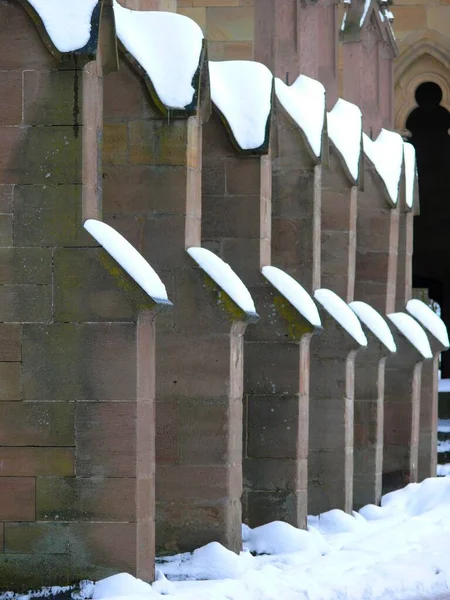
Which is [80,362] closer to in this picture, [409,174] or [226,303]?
[226,303]

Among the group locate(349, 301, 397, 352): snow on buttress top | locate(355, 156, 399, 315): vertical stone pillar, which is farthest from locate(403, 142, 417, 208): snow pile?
locate(349, 301, 397, 352): snow on buttress top

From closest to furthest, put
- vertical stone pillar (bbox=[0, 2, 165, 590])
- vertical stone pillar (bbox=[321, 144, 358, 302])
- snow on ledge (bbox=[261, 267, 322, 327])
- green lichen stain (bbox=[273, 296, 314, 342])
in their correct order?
vertical stone pillar (bbox=[0, 2, 165, 590]), snow on ledge (bbox=[261, 267, 322, 327]), green lichen stain (bbox=[273, 296, 314, 342]), vertical stone pillar (bbox=[321, 144, 358, 302])

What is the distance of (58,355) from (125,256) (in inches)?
31.1

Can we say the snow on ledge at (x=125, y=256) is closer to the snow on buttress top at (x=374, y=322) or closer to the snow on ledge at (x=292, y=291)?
the snow on ledge at (x=292, y=291)

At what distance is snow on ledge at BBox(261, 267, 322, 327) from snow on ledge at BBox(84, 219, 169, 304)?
15.2 feet

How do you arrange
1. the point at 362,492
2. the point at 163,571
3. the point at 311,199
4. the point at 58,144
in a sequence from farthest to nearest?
the point at 362,492, the point at 311,199, the point at 163,571, the point at 58,144

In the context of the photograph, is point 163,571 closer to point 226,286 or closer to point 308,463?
point 226,286

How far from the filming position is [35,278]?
14984 millimetres

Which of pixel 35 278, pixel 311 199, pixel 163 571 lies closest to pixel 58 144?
pixel 35 278

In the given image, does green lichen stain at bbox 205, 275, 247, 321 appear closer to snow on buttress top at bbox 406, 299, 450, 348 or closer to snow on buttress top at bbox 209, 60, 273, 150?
snow on buttress top at bbox 209, 60, 273, 150

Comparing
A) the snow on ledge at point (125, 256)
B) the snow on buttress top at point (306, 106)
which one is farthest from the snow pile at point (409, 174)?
the snow on ledge at point (125, 256)

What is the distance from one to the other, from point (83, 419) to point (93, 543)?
2.67 ft

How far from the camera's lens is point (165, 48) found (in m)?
17.3

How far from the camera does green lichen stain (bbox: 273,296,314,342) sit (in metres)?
19.7
